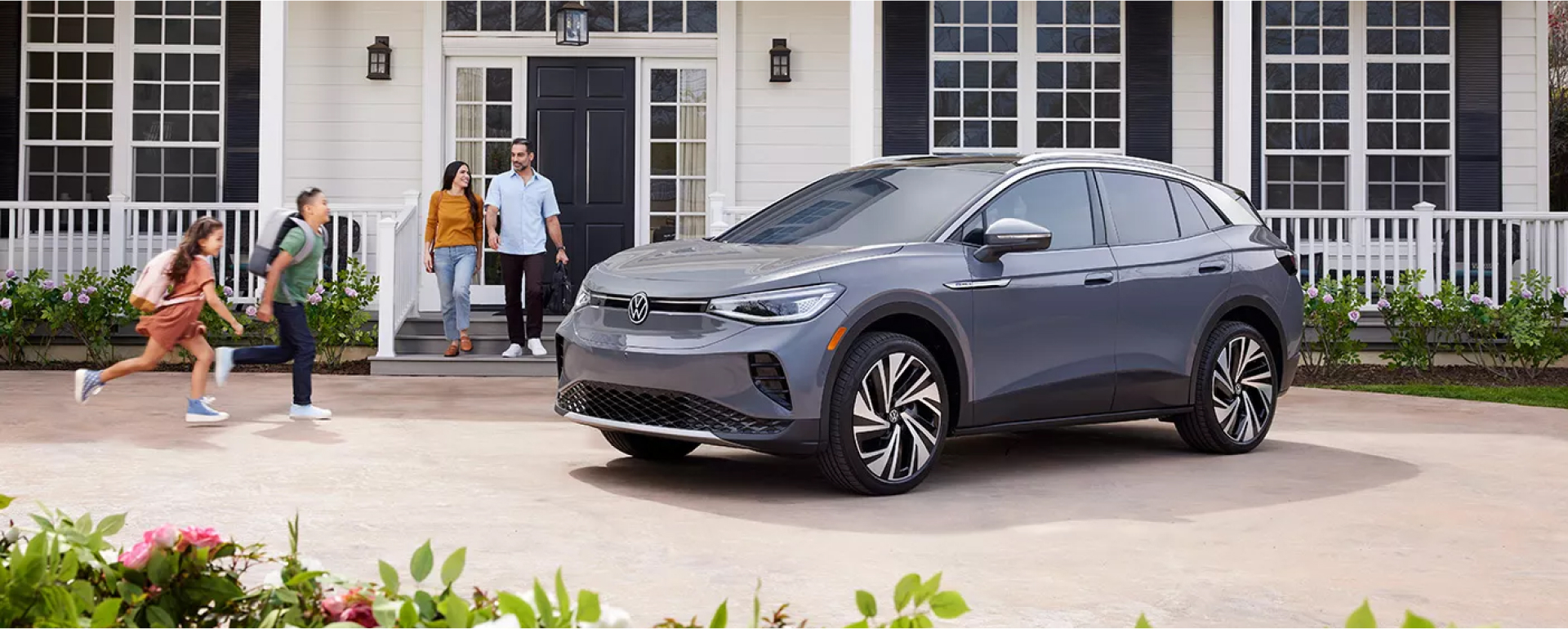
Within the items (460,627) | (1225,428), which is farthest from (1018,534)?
(460,627)

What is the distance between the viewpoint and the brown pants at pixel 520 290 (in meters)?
12.4

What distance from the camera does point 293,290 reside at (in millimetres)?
9320

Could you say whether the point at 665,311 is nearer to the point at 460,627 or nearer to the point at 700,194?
the point at 460,627

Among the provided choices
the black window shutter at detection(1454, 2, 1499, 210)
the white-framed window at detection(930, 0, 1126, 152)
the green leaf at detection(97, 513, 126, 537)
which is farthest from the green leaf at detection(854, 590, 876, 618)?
the black window shutter at detection(1454, 2, 1499, 210)

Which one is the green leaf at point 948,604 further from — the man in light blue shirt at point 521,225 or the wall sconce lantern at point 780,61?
the wall sconce lantern at point 780,61

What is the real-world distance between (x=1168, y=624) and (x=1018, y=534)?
4.67 ft

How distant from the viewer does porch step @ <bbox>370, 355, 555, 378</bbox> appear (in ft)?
40.6

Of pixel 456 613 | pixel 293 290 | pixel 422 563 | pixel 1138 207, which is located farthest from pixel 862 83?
pixel 456 613

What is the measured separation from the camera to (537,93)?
14672 mm

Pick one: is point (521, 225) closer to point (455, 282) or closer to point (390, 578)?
point (455, 282)

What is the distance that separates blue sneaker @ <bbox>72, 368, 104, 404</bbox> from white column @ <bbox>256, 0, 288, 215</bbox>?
3770 mm

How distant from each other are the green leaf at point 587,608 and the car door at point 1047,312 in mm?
5122

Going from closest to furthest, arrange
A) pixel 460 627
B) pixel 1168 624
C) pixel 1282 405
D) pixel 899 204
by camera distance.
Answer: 1. pixel 460 627
2. pixel 1168 624
3. pixel 899 204
4. pixel 1282 405

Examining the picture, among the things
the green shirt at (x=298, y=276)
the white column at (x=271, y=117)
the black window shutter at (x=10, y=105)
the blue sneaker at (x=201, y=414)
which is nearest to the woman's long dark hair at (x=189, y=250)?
the green shirt at (x=298, y=276)
